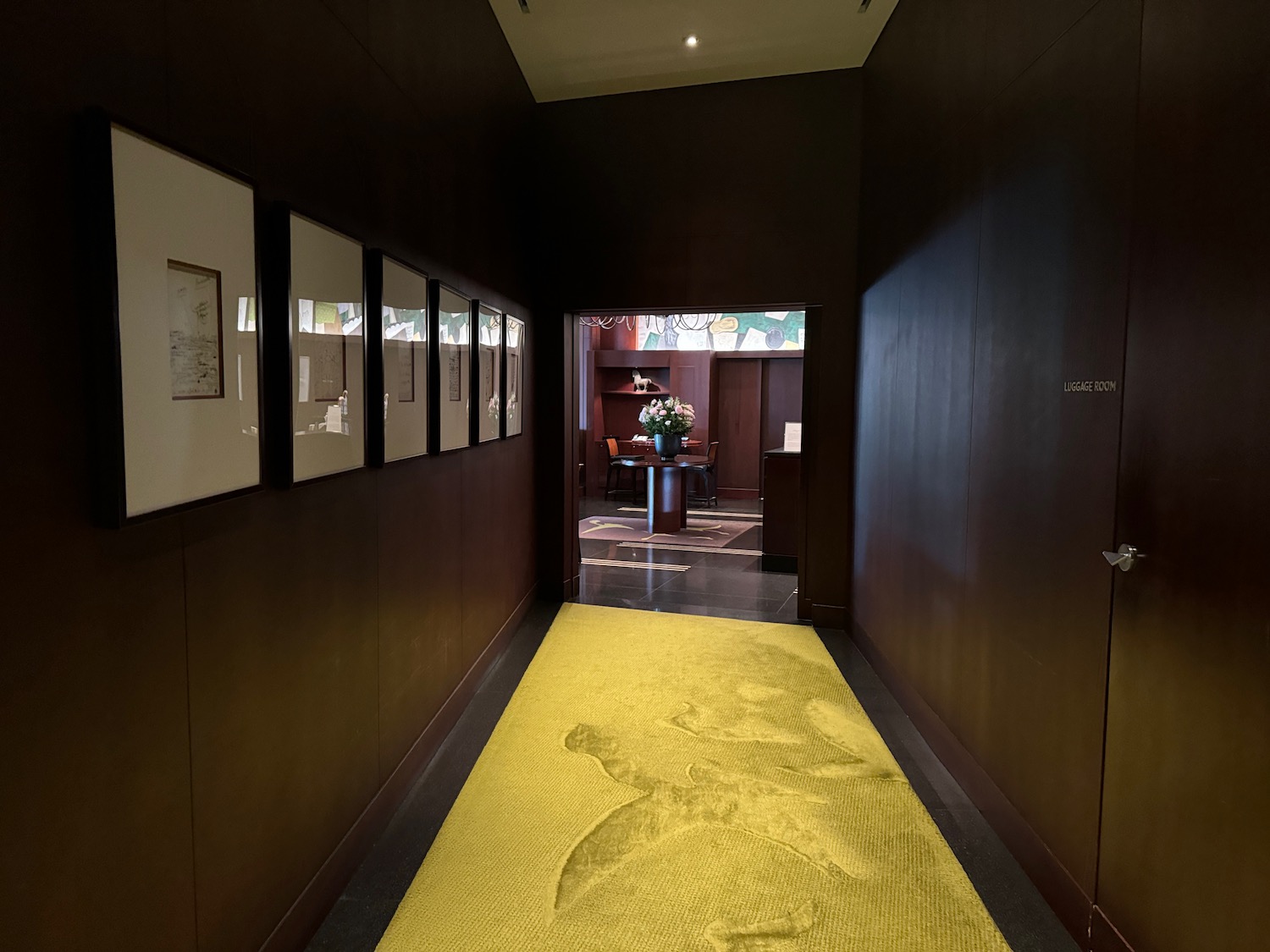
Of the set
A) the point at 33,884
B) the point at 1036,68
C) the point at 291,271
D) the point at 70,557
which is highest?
the point at 1036,68

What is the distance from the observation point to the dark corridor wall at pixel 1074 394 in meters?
1.65

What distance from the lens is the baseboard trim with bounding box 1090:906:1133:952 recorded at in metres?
1.93

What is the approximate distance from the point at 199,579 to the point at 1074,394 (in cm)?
256

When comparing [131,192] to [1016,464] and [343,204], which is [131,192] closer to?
[343,204]

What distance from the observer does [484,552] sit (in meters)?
4.08

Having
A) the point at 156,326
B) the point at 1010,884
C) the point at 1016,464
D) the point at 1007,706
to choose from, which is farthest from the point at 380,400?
the point at 1010,884

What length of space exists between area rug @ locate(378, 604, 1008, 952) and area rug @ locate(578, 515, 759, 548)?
435 centimetres

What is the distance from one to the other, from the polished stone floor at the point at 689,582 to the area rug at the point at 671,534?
0.26m

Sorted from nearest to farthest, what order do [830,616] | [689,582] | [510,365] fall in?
[510,365], [830,616], [689,582]

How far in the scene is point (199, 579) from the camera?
63.9 inches

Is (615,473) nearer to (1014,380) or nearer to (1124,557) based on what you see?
(1014,380)

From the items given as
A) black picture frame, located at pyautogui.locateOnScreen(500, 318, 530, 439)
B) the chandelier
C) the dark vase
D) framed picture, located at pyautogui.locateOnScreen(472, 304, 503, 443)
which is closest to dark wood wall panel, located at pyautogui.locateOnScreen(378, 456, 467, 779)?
framed picture, located at pyautogui.locateOnScreen(472, 304, 503, 443)

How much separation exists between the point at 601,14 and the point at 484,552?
333 centimetres

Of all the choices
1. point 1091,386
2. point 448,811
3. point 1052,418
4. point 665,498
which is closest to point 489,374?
point 448,811
